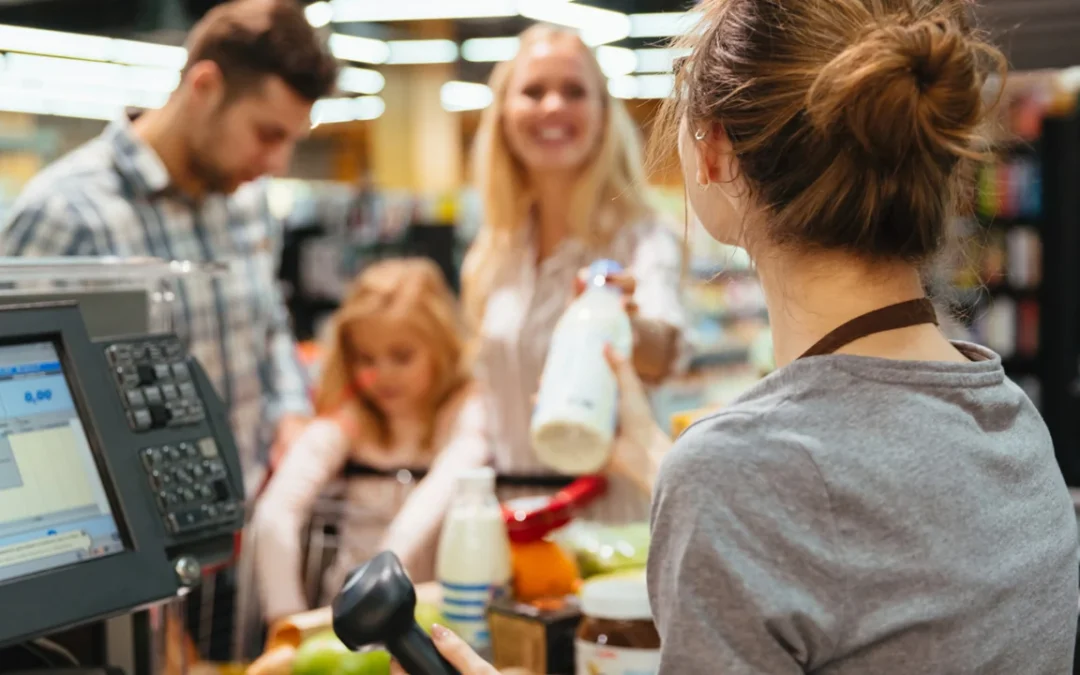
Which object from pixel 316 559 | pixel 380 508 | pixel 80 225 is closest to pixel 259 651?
pixel 316 559

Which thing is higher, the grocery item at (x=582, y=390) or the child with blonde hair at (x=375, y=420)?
the grocery item at (x=582, y=390)

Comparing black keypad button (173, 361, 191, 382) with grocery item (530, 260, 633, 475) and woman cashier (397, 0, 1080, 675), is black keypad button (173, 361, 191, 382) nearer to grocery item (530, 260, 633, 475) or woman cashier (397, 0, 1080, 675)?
grocery item (530, 260, 633, 475)

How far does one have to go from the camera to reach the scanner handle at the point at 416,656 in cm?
98

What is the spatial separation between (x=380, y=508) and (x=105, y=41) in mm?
6766

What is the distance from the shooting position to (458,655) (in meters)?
0.99

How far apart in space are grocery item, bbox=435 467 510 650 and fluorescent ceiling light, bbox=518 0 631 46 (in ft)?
21.2

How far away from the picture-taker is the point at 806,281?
0.91m

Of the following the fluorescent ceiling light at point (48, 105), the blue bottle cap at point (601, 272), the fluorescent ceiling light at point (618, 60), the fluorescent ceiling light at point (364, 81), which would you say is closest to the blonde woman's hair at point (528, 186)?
the blue bottle cap at point (601, 272)

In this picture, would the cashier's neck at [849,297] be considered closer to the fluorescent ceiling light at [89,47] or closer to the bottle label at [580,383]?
the bottle label at [580,383]

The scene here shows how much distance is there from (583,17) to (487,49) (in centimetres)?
274

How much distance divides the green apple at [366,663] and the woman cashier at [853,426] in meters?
0.46

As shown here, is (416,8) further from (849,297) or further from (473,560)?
(849,297)

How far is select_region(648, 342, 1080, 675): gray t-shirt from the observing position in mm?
787

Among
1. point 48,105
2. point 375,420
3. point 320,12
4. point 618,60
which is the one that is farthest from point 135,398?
point 48,105
